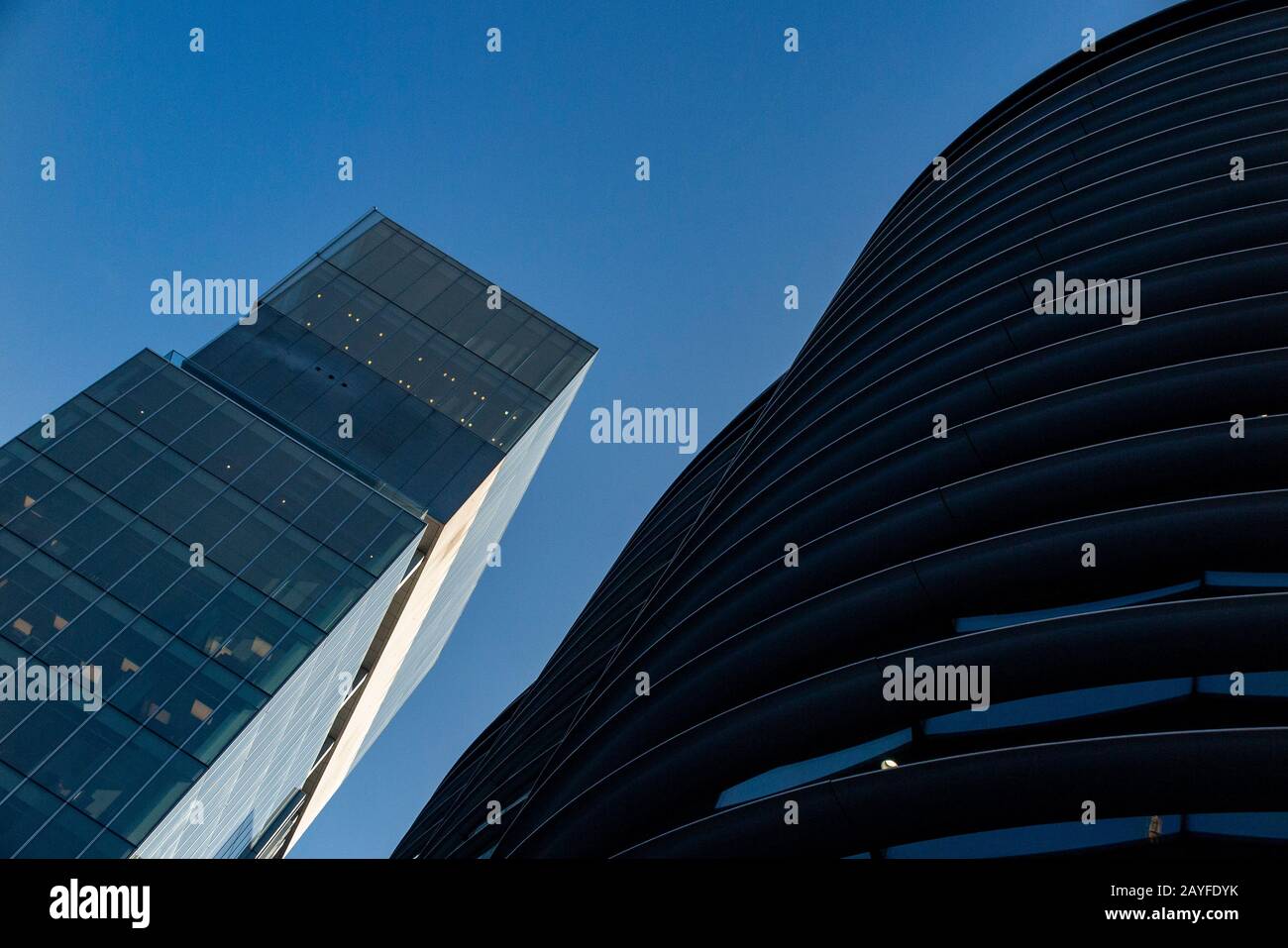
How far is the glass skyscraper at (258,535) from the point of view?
2862 cm

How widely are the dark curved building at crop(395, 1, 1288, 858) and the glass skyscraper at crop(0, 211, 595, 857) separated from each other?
11933 mm

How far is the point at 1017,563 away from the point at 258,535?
32428 millimetres

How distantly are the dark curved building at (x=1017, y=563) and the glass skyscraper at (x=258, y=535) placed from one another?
11933 millimetres

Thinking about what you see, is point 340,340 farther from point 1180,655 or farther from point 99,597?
point 1180,655

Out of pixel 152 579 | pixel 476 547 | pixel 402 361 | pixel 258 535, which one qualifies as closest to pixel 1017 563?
pixel 152 579

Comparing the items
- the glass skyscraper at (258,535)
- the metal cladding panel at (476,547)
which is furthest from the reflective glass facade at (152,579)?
the metal cladding panel at (476,547)

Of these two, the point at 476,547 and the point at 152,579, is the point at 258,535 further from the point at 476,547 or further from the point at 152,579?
the point at 476,547

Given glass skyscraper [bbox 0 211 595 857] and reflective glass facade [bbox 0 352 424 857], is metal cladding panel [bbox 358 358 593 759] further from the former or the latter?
reflective glass facade [bbox 0 352 424 857]

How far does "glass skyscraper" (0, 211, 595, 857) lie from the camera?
28.6m

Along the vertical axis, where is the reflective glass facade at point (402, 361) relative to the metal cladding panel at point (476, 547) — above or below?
above

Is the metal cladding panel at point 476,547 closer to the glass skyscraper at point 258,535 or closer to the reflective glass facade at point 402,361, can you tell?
the glass skyscraper at point 258,535

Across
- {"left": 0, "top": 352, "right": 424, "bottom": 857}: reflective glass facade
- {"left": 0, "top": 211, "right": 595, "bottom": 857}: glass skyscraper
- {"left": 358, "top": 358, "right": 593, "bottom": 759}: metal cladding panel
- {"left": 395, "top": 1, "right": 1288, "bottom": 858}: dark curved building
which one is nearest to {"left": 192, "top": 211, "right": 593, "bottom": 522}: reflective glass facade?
{"left": 0, "top": 211, "right": 595, "bottom": 857}: glass skyscraper

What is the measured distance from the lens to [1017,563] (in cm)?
1158
